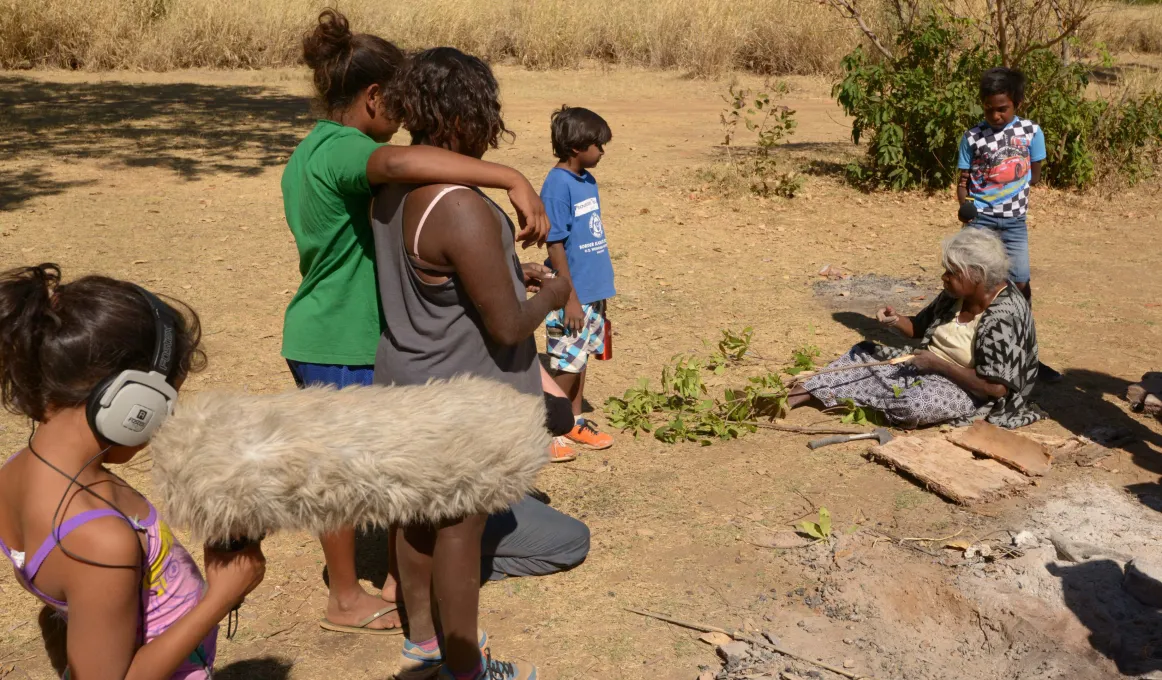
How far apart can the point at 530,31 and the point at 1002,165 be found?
15953 millimetres

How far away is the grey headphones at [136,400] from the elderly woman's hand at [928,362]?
418 cm

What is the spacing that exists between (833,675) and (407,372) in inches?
66.3

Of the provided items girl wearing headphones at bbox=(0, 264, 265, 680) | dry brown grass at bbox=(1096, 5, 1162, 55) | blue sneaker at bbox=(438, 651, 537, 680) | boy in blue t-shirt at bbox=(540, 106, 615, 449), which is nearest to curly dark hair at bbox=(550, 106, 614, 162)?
boy in blue t-shirt at bbox=(540, 106, 615, 449)

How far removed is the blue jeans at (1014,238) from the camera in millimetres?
6066

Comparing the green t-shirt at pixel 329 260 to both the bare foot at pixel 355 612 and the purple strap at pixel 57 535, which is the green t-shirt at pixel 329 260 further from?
the purple strap at pixel 57 535

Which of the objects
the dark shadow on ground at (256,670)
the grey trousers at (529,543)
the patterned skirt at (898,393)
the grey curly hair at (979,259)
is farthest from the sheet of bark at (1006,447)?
the dark shadow on ground at (256,670)

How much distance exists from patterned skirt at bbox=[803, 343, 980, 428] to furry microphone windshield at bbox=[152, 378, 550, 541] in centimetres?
352

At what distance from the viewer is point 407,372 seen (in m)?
2.90

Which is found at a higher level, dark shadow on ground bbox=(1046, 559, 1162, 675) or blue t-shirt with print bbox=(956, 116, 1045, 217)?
blue t-shirt with print bbox=(956, 116, 1045, 217)

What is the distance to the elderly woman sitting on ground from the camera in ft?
16.3

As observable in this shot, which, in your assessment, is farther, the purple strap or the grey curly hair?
the grey curly hair

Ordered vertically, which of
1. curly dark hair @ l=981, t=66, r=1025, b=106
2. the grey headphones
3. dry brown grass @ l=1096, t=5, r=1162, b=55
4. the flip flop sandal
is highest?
dry brown grass @ l=1096, t=5, r=1162, b=55

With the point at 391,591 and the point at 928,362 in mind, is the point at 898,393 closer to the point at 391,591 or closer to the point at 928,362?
the point at 928,362

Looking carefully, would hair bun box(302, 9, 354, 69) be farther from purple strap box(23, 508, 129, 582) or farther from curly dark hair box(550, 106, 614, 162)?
curly dark hair box(550, 106, 614, 162)
